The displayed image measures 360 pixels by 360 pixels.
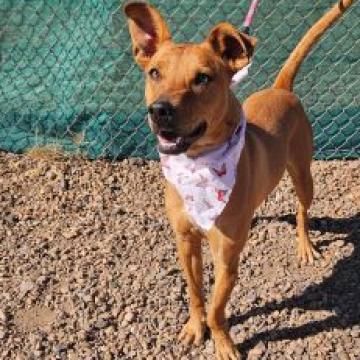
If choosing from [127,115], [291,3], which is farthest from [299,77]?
[127,115]

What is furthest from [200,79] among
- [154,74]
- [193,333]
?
[193,333]

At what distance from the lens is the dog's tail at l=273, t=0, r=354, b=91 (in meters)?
4.52

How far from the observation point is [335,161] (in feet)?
20.1

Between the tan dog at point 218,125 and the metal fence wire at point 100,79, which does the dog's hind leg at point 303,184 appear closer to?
the tan dog at point 218,125

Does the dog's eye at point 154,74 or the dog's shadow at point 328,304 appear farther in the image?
the dog's shadow at point 328,304

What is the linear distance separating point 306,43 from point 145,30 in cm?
125

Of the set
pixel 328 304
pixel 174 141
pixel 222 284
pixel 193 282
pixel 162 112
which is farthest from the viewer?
pixel 328 304

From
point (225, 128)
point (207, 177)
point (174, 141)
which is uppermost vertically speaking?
point (174, 141)

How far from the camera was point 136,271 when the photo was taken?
5000 millimetres

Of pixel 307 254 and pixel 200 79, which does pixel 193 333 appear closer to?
pixel 307 254

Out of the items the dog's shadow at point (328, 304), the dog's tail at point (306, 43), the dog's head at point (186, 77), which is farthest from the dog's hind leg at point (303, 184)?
the dog's head at point (186, 77)

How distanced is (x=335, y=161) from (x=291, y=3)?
1566 millimetres

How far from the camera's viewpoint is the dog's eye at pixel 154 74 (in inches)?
146

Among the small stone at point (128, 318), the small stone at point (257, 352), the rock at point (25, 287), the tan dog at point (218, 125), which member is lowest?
the small stone at point (257, 352)
